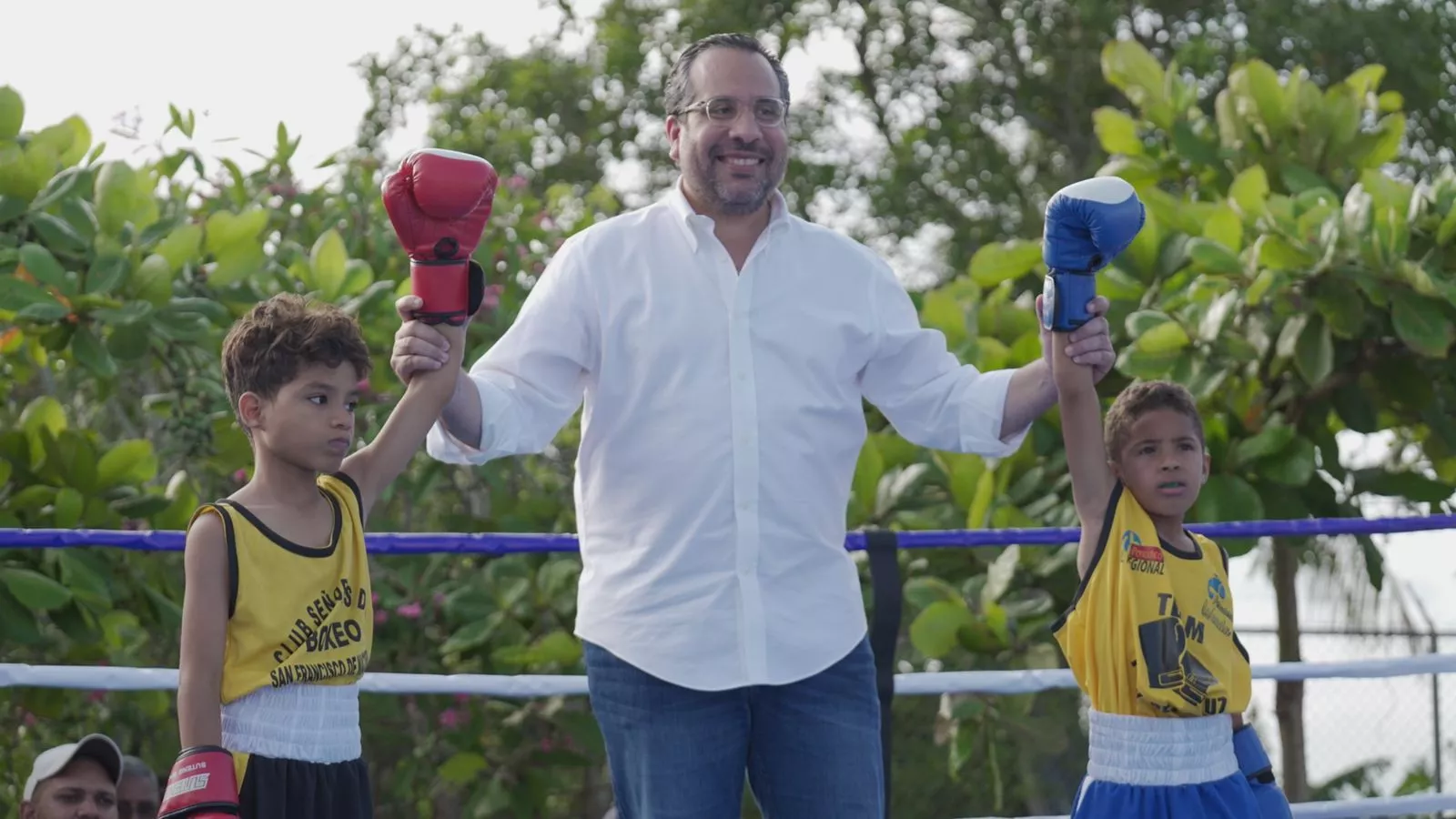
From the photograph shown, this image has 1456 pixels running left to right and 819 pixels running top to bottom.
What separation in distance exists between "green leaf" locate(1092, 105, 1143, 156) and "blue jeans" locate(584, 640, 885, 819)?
2528mm

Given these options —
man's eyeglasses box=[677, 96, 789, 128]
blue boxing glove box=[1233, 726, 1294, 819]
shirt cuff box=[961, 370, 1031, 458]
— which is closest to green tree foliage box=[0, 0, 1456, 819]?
blue boxing glove box=[1233, 726, 1294, 819]

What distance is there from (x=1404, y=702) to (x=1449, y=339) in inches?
164

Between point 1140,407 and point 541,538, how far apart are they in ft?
3.04

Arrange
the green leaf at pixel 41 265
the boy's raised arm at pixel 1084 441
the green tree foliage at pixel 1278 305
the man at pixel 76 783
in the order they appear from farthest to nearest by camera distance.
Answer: the green tree foliage at pixel 1278 305 → the green leaf at pixel 41 265 → the man at pixel 76 783 → the boy's raised arm at pixel 1084 441

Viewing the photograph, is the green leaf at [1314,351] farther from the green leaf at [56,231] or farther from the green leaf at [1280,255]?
the green leaf at [56,231]

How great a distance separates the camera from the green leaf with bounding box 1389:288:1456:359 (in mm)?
3486

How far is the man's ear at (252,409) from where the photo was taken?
1961 mm

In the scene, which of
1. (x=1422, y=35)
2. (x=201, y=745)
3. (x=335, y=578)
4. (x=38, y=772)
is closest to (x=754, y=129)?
(x=335, y=578)

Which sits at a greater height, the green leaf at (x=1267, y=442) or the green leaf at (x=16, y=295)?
the green leaf at (x=16, y=295)

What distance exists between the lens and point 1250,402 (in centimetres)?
A: 379

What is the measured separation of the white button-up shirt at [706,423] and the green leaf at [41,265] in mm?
1435

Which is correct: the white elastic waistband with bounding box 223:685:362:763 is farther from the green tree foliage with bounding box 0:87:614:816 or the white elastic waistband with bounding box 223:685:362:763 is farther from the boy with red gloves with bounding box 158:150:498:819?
the green tree foliage with bounding box 0:87:614:816

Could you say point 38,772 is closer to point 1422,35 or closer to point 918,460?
point 918,460

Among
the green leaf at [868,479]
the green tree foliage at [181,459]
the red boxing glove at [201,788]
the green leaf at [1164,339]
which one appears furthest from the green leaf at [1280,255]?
the red boxing glove at [201,788]
